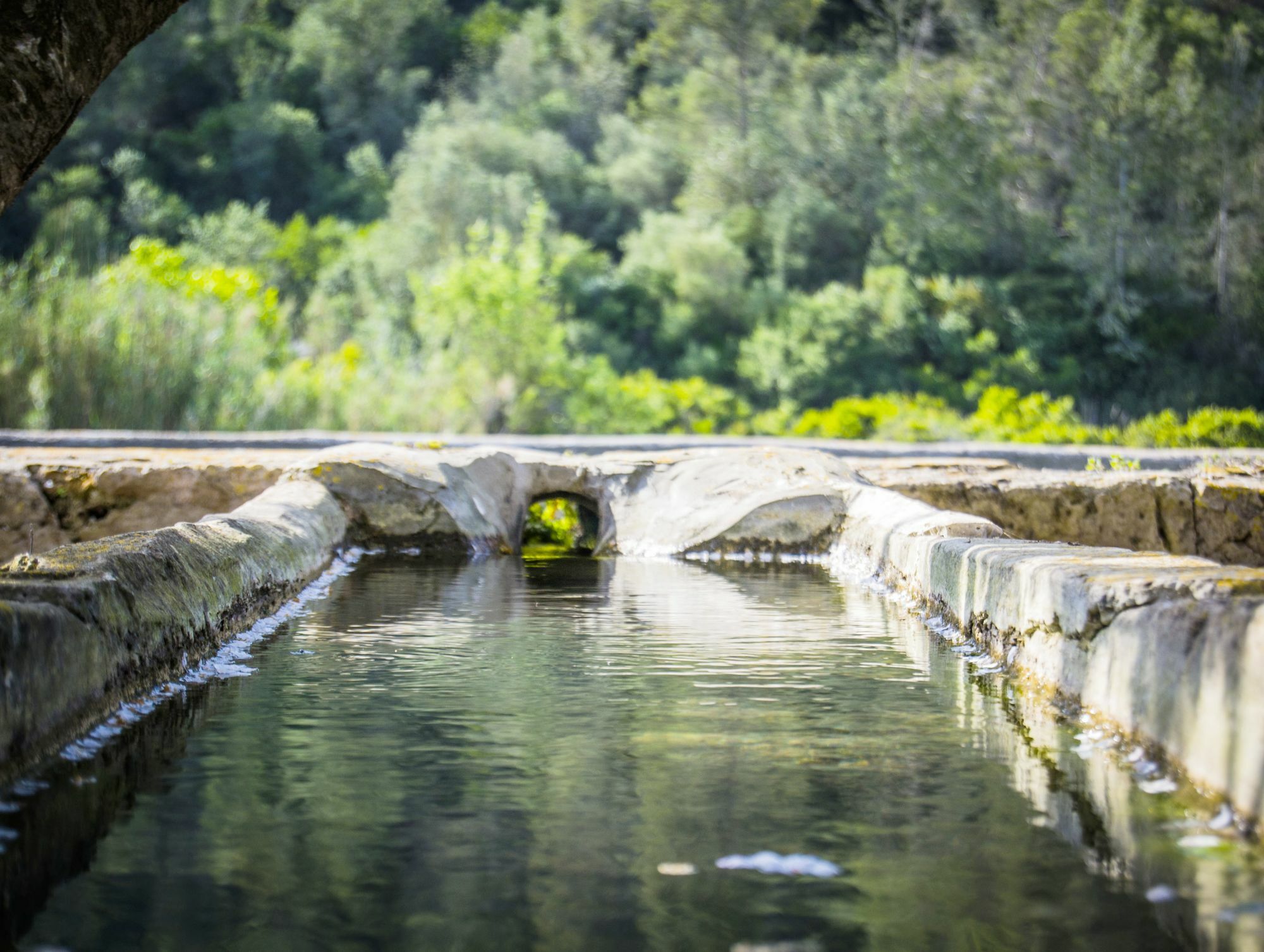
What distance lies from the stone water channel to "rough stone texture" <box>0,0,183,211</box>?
104cm

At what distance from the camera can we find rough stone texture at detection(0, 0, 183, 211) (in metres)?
3.04

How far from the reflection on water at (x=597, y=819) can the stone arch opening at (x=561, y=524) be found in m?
4.93

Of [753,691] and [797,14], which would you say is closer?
[753,691]

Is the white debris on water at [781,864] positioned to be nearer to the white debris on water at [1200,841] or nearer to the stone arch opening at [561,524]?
the white debris on water at [1200,841]

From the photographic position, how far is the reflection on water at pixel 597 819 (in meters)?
1.82

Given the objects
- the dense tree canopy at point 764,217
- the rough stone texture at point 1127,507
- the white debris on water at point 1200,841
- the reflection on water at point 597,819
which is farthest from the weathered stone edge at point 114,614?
the dense tree canopy at point 764,217

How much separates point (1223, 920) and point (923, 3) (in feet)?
122

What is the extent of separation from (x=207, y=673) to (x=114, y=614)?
61 cm

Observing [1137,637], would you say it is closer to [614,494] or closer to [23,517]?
[614,494]

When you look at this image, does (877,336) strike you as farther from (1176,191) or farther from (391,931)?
(391,931)

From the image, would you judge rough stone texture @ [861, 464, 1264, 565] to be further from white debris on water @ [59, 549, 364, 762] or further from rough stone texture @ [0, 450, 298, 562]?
rough stone texture @ [0, 450, 298, 562]

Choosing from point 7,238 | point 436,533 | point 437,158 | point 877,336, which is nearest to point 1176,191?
point 877,336

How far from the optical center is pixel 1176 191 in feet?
97.7

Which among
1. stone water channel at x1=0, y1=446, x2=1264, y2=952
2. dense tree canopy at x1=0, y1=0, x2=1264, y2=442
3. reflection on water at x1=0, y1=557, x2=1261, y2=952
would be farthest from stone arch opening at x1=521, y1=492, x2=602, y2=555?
dense tree canopy at x1=0, y1=0, x2=1264, y2=442
